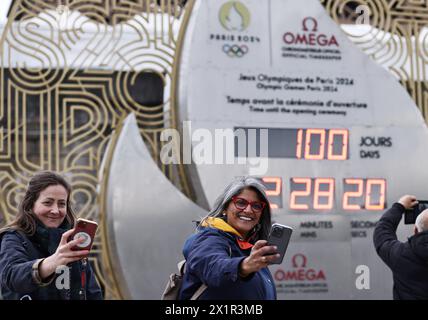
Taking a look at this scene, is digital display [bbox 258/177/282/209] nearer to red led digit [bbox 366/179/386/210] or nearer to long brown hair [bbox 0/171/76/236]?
red led digit [bbox 366/179/386/210]

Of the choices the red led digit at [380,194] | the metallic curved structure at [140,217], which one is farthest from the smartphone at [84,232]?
the red led digit at [380,194]

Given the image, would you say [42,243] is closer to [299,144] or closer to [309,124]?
[299,144]

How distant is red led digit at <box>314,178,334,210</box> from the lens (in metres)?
8.80

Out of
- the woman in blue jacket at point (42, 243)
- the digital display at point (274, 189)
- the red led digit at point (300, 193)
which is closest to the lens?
the woman in blue jacket at point (42, 243)

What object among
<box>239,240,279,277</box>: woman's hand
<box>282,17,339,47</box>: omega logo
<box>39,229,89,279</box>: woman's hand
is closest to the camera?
<box>239,240,279,277</box>: woman's hand

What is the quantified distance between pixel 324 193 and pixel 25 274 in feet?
19.5

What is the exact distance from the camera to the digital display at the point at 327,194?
340 inches

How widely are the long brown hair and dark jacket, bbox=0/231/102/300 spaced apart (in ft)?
0.16

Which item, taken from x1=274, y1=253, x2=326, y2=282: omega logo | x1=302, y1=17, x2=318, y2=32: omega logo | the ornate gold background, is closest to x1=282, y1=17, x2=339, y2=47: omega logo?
x1=302, y1=17, x2=318, y2=32: omega logo

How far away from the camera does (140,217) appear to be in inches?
329

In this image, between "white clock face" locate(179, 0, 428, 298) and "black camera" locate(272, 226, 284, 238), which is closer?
"black camera" locate(272, 226, 284, 238)

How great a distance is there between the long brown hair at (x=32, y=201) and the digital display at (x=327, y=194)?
5068 millimetres

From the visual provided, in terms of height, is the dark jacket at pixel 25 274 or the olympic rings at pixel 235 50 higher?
the olympic rings at pixel 235 50

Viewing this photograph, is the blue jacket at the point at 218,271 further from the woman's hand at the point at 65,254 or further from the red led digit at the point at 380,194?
the red led digit at the point at 380,194
